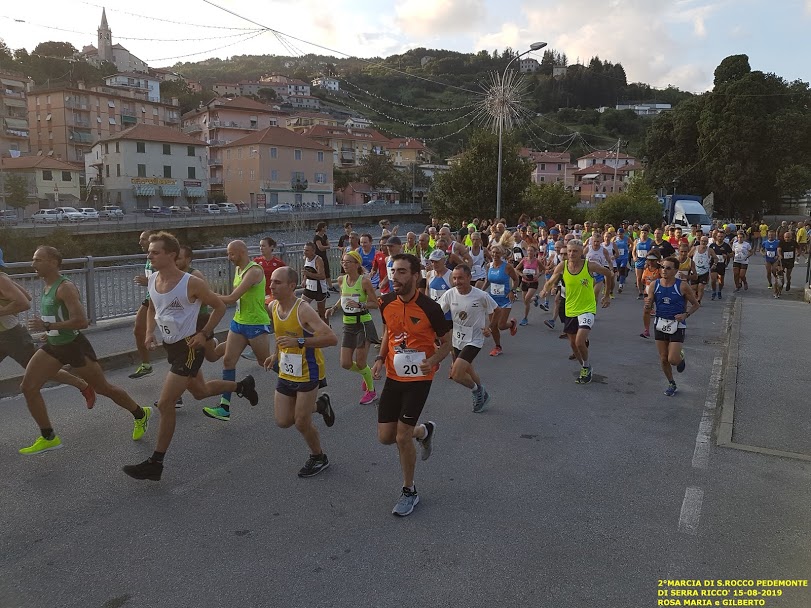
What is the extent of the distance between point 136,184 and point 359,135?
50.3m

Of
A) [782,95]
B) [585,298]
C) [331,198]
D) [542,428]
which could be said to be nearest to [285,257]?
[585,298]

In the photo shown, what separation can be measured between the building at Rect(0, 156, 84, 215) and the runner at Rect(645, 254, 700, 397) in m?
61.5

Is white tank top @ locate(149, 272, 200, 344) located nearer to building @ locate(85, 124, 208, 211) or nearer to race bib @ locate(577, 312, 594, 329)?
race bib @ locate(577, 312, 594, 329)

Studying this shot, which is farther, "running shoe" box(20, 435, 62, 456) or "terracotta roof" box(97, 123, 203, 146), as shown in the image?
"terracotta roof" box(97, 123, 203, 146)

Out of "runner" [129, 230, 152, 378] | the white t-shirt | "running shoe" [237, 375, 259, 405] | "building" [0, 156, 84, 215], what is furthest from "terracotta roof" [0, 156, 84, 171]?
the white t-shirt

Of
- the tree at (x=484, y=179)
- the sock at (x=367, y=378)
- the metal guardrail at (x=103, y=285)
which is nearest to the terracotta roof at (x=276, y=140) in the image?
the tree at (x=484, y=179)

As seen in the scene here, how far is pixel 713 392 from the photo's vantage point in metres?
7.79

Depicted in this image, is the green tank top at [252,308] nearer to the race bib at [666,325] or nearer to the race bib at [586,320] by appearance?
the race bib at [586,320]

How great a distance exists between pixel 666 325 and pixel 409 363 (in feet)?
14.3

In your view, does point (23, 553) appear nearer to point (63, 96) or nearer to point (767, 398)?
point (767, 398)

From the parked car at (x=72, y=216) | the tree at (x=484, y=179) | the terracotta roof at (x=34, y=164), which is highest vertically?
the terracotta roof at (x=34, y=164)

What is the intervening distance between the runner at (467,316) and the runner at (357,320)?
1.00 m

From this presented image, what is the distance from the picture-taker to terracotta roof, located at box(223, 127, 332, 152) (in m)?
73.2

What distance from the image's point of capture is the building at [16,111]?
234 feet
